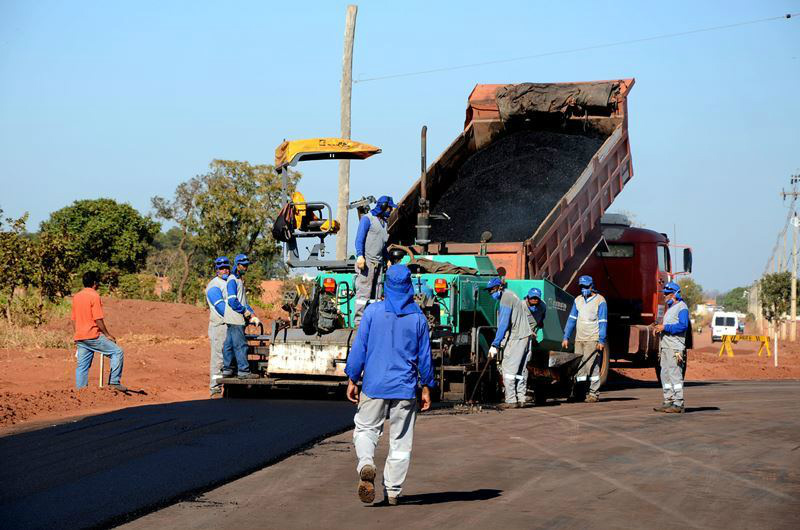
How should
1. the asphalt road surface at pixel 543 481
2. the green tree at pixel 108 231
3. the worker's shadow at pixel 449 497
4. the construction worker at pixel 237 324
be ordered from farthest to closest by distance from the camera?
1. the green tree at pixel 108 231
2. the construction worker at pixel 237 324
3. the worker's shadow at pixel 449 497
4. the asphalt road surface at pixel 543 481

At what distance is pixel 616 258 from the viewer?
19.0 meters

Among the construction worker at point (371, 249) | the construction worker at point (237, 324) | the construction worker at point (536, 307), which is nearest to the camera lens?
the construction worker at point (371, 249)

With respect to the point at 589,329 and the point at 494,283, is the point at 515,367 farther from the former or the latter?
the point at 589,329

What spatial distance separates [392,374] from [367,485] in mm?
793

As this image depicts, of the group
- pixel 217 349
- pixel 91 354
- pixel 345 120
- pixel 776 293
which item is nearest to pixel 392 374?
pixel 217 349

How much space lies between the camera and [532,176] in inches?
→ 648

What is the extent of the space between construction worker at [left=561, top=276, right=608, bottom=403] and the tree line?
14.0 feet

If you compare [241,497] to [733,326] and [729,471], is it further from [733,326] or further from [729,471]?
[733,326]

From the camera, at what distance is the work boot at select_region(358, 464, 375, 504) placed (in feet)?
22.6

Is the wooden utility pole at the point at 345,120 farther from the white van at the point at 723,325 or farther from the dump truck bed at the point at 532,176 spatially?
the white van at the point at 723,325

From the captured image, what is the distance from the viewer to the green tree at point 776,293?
204 ft

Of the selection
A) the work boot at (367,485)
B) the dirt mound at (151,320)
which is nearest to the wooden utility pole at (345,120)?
the dirt mound at (151,320)

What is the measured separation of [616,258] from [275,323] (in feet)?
26.1

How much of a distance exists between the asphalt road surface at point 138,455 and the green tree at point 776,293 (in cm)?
5426
